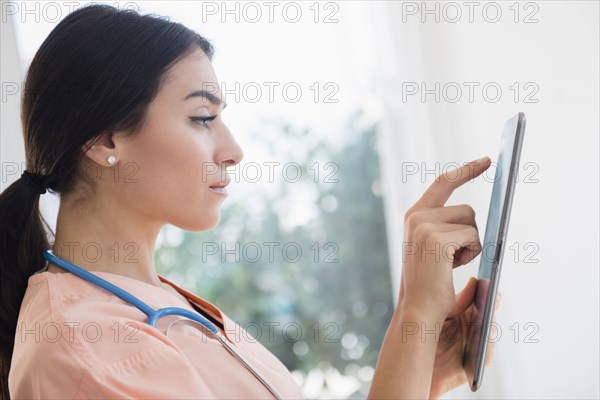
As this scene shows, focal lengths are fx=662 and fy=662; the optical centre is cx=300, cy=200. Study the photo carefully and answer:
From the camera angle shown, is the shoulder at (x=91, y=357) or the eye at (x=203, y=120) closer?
the shoulder at (x=91, y=357)

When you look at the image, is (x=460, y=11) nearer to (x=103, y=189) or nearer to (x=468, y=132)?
(x=468, y=132)

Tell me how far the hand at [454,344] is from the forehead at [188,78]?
0.51 m

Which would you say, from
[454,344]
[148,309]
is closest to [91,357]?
[148,309]

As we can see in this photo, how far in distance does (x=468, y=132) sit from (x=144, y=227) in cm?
92

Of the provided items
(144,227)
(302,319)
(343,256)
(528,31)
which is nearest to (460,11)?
(528,31)

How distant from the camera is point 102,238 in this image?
98cm

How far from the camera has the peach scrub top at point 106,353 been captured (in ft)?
2.52

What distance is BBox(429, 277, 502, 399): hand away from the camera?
3.47ft

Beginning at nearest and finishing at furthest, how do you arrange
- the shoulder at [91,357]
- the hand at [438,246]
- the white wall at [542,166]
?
the shoulder at [91,357] → the hand at [438,246] → the white wall at [542,166]

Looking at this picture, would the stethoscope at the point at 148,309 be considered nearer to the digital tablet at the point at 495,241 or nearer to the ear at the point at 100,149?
the ear at the point at 100,149

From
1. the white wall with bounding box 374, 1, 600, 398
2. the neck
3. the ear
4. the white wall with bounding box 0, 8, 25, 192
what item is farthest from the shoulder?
the white wall with bounding box 374, 1, 600, 398

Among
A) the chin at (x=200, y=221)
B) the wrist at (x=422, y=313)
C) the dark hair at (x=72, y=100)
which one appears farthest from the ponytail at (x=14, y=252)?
the wrist at (x=422, y=313)

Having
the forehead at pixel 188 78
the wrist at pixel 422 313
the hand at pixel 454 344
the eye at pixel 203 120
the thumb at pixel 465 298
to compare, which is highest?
the forehead at pixel 188 78

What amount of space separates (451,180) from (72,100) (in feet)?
1.83
